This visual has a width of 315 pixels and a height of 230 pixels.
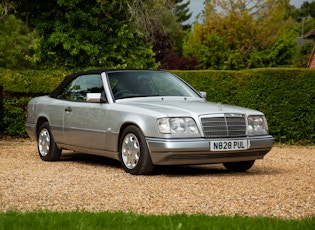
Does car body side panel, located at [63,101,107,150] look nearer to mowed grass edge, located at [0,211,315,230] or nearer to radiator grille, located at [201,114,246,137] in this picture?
radiator grille, located at [201,114,246,137]

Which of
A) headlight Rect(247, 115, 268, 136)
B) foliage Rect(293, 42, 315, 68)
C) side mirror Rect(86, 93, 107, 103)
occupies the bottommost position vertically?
headlight Rect(247, 115, 268, 136)

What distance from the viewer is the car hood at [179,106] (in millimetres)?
9805

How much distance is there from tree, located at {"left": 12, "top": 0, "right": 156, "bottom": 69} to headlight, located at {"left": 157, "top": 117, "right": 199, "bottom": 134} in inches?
677

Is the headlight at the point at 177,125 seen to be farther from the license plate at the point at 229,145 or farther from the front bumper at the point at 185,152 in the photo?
the license plate at the point at 229,145

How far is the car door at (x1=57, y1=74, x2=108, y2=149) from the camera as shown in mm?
10907

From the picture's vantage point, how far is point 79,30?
2738cm

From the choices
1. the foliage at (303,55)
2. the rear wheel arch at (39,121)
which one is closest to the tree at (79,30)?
the rear wheel arch at (39,121)

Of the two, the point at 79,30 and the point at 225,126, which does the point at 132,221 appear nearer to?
the point at 225,126

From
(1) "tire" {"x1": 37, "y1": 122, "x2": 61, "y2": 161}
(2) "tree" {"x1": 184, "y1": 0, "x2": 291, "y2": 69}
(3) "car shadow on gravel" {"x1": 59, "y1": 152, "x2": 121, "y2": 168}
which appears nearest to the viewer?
(3) "car shadow on gravel" {"x1": 59, "y1": 152, "x2": 121, "y2": 168}

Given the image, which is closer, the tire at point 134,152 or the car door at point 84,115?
the tire at point 134,152

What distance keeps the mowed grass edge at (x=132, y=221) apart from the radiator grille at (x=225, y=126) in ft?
11.9

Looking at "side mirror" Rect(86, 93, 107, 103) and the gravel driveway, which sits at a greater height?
"side mirror" Rect(86, 93, 107, 103)

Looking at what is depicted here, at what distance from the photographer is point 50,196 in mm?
7785

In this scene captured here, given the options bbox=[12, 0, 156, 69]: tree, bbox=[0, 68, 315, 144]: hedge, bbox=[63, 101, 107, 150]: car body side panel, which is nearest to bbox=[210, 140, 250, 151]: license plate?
bbox=[63, 101, 107, 150]: car body side panel
